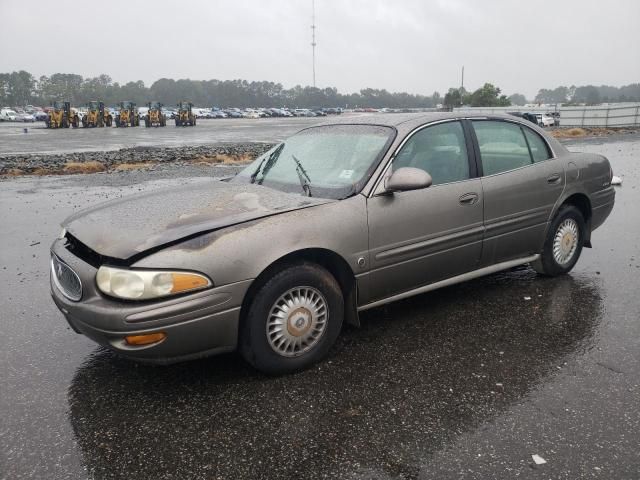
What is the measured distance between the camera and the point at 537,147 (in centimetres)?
477

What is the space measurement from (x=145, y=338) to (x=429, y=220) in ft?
6.94

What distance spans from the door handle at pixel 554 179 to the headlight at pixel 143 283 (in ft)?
10.9

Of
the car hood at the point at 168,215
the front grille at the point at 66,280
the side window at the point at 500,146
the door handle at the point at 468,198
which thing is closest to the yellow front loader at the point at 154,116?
the car hood at the point at 168,215

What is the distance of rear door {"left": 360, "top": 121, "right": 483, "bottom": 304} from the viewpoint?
361cm

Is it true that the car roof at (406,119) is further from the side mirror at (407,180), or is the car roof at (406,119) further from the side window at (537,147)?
the side mirror at (407,180)

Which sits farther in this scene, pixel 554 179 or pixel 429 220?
pixel 554 179

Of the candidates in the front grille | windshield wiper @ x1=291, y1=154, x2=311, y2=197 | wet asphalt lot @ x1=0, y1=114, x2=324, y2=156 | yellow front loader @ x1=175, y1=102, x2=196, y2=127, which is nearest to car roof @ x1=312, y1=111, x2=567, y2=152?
windshield wiper @ x1=291, y1=154, x2=311, y2=197

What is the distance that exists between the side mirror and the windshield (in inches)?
8.0

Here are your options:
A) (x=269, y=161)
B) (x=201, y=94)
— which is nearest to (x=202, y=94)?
(x=201, y=94)

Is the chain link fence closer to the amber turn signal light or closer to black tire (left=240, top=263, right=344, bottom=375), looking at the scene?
black tire (left=240, top=263, right=344, bottom=375)

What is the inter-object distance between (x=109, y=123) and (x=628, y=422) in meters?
52.9

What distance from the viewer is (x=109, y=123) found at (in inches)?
1953

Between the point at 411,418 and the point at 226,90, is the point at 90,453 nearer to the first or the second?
the point at 411,418

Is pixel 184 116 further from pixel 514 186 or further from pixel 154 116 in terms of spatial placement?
pixel 514 186
